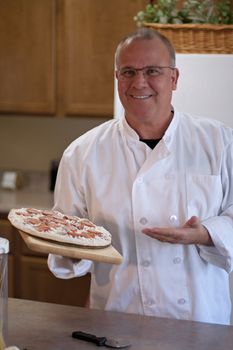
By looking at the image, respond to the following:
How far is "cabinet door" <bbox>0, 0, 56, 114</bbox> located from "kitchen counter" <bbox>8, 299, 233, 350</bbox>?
1.91 m

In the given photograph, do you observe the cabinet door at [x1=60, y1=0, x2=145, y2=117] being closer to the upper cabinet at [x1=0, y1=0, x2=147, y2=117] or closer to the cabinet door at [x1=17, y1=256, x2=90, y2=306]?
the upper cabinet at [x1=0, y1=0, x2=147, y2=117]

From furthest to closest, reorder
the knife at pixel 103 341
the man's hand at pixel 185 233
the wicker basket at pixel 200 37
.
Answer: the wicker basket at pixel 200 37 → the man's hand at pixel 185 233 → the knife at pixel 103 341

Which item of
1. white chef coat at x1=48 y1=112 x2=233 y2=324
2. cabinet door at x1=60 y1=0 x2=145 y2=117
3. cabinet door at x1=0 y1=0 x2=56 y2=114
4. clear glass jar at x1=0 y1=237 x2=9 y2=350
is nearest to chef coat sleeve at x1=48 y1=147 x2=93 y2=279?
white chef coat at x1=48 y1=112 x2=233 y2=324

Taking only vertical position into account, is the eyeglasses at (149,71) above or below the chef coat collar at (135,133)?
above

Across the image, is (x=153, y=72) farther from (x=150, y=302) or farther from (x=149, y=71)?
(x=150, y=302)

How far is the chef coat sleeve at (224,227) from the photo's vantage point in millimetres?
1633

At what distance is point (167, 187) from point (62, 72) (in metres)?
1.69

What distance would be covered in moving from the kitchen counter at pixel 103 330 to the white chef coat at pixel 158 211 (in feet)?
0.51

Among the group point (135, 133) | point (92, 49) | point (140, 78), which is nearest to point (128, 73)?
point (140, 78)

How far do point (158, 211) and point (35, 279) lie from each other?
1.53 m

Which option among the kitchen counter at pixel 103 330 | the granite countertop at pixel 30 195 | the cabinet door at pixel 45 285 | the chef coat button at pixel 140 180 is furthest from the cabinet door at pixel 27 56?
the kitchen counter at pixel 103 330

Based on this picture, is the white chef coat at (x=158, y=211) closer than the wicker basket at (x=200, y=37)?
Yes

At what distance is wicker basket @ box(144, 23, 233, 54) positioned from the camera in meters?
2.21

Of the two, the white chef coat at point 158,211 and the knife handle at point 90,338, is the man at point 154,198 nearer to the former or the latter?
the white chef coat at point 158,211
